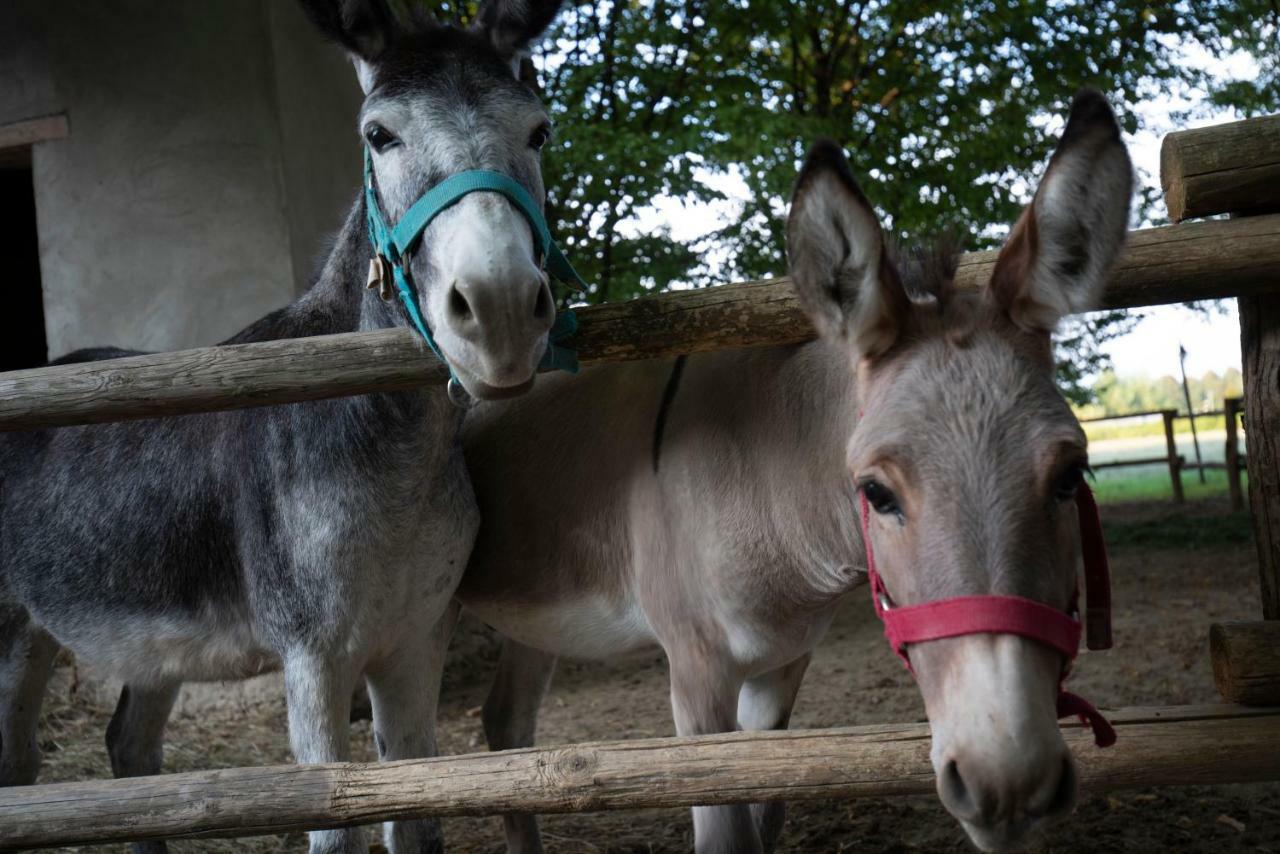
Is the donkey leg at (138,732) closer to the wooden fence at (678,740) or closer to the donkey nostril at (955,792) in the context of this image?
the wooden fence at (678,740)

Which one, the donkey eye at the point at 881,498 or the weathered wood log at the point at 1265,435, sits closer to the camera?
the donkey eye at the point at 881,498

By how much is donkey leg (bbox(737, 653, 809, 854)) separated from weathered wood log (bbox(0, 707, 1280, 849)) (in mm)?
962

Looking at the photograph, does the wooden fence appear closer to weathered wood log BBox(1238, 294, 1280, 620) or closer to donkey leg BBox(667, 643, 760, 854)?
weathered wood log BBox(1238, 294, 1280, 620)

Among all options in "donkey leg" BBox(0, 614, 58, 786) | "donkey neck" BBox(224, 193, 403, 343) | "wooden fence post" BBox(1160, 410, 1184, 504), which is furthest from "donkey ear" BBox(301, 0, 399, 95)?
"wooden fence post" BBox(1160, 410, 1184, 504)

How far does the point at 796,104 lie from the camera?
988 cm

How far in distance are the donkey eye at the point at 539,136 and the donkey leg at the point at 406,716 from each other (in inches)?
58.4

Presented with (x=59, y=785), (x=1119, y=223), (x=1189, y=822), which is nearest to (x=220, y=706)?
(x=59, y=785)

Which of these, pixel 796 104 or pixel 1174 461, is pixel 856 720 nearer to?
pixel 796 104

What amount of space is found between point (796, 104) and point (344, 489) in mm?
8121

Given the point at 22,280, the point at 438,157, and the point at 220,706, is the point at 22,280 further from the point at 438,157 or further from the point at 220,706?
the point at 438,157

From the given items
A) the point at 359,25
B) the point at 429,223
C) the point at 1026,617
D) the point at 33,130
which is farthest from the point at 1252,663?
the point at 33,130

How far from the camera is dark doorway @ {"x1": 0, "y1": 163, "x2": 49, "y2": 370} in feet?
27.8

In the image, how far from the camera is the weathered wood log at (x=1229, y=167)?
93.6 inches

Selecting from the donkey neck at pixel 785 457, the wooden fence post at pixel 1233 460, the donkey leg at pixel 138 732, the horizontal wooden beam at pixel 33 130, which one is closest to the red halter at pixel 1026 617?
the donkey neck at pixel 785 457
